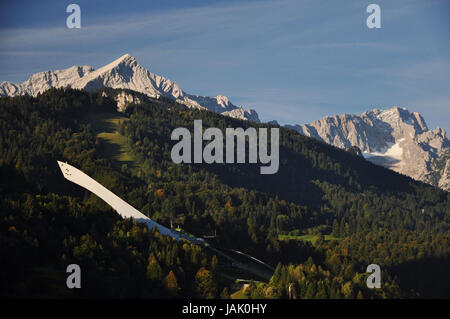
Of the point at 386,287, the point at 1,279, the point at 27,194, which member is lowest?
the point at 386,287

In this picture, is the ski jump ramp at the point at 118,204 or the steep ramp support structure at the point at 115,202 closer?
the ski jump ramp at the point at 118,204

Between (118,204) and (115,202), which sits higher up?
(115,202)

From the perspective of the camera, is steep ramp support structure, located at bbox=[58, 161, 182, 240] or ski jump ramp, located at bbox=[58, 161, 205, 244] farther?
steep ramp support structure, located at bbox=[58, 161, 182, 240]

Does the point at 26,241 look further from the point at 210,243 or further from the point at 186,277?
the point at 210,243

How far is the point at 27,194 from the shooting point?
131875 millimetres

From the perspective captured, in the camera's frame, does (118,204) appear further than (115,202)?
No

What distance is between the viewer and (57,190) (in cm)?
19275
